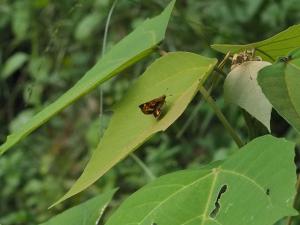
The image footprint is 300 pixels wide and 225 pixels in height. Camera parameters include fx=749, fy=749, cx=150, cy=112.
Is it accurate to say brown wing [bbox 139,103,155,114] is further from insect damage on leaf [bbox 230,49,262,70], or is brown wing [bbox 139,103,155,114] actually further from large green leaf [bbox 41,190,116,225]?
large green leaf [bbox 41,190,116,225]

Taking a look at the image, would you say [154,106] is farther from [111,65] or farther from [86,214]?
[86,214]

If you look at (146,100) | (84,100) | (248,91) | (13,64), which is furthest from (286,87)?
(84,100)

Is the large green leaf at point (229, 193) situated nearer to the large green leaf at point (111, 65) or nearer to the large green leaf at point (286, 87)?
the large green leaf at point (286, 87)

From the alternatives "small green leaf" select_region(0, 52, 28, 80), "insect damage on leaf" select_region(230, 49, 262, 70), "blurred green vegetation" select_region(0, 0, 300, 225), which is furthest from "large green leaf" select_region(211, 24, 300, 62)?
"small green leaf" select_region(0, 52, 28, 80)

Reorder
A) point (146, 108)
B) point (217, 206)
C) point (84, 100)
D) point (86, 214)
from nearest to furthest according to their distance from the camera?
point (217, 206)
point (146, 108)
point (86, 214)
point (84, 100)

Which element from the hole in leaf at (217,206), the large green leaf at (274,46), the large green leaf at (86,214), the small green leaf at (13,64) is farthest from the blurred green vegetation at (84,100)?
the hole in leaf at (217,206)

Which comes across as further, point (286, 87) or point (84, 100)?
point (84, 100)
